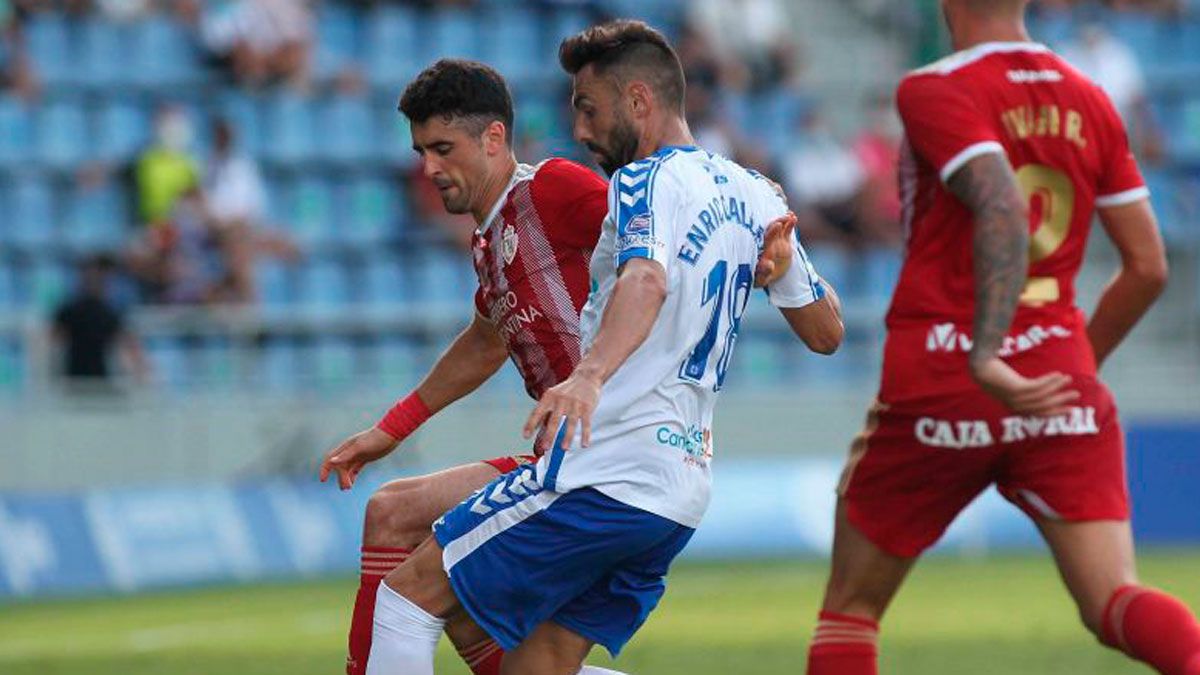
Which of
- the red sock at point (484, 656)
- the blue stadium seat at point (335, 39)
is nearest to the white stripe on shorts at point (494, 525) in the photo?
the red sock at point (484, 656)

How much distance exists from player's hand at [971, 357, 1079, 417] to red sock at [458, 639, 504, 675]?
1.79 metres

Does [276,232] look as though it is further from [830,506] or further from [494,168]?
[494,168]

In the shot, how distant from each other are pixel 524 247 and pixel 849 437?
551 inches

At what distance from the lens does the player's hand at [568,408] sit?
19.2ft

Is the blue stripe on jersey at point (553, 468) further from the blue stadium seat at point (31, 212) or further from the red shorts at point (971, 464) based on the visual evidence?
the blue stadium seat at point (31, 212)

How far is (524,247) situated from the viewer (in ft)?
23.2

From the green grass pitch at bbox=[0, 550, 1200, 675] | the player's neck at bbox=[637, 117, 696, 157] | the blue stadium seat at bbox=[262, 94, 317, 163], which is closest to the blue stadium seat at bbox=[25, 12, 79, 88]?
the blue stadium seat at bbox=[262, 94, 317, 163]

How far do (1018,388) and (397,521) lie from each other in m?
1.97

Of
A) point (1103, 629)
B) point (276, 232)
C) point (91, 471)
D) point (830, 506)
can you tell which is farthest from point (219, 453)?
point (1103, 629)

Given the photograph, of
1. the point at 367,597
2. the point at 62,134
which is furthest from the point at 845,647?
the point at 62,134

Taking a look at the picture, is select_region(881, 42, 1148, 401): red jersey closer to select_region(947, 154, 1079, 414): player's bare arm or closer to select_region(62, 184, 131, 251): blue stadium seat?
select_region(947, 154, 1079, 414): player's bare arm

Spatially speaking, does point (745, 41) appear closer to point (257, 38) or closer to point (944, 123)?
point (257, 38)

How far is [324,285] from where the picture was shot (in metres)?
20.1

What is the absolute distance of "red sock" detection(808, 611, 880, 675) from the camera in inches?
261
